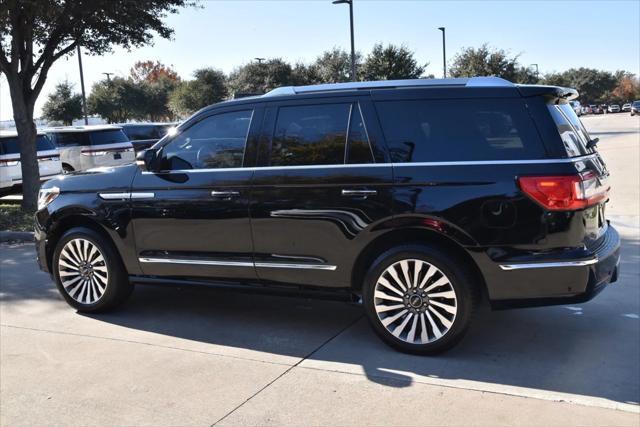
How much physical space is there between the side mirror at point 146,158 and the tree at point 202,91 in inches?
1824

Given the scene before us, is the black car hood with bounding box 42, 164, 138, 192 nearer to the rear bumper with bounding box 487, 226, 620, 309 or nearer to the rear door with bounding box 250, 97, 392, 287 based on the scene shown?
the rear door with bounding box 250, 97, 392, 287

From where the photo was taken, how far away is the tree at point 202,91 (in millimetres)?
50344

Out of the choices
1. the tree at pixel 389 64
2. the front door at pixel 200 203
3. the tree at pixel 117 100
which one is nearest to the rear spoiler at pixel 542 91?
the front door at pixel 200 203

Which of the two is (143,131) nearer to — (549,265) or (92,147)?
(92,147)

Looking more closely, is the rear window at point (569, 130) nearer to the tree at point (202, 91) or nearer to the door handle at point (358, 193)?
the door handle at point (358, 193)

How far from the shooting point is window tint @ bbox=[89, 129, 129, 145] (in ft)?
57.1

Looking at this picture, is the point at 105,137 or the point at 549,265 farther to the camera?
the point at 105,137

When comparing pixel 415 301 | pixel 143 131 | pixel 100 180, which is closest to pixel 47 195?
pixel 100 180

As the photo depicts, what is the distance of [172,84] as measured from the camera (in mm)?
61188

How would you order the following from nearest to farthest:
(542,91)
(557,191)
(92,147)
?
(557,191) < (542,91) < (92,147)

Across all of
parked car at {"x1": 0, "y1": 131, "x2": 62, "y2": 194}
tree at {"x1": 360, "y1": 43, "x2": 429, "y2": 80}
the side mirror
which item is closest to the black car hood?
the side mirror

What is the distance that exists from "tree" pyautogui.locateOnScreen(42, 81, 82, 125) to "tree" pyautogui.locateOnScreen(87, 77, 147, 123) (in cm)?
673

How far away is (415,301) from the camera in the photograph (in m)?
4.23

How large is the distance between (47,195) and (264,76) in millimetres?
41174
